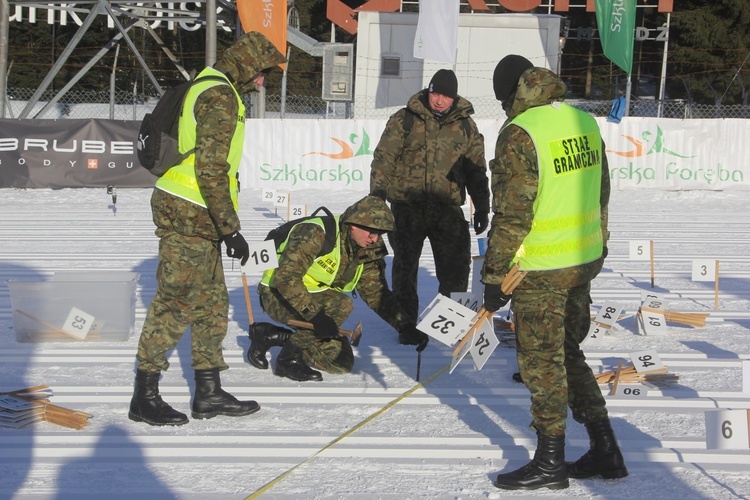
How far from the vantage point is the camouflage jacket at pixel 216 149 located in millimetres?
4594

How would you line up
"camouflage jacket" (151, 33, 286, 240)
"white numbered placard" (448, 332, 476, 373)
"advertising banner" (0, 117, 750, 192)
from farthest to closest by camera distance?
"advertising banner" (0, 117, 750, 192) → "camouflage jacket" (151, 33, 286, 240) → "white numbered placard" (448, 332, 476, 373)

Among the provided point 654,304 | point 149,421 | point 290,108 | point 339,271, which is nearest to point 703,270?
point 654,304

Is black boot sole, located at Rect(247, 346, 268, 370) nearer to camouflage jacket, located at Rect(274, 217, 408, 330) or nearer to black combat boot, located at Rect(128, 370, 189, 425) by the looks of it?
camouflage jacket, located at Rect(274, 217, 408, 330)

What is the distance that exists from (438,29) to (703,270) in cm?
1230

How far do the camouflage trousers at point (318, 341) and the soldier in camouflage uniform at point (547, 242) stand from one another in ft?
6.47

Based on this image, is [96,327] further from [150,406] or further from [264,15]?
[264,15]

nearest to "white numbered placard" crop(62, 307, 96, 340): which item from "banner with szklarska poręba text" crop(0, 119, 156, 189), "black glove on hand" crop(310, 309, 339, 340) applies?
"black glove on hand" crop(310, 309, 339, 340)

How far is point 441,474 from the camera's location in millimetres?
4305

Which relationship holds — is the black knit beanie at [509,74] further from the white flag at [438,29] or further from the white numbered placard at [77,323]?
the white flag at [438,29]

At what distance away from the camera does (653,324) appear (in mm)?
7016

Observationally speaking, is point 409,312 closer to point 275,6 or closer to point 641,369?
point 641,369

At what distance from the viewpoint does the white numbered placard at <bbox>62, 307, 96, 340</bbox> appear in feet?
21.6

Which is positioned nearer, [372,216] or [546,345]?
[546,345]

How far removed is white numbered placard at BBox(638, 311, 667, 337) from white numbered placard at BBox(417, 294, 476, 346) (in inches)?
106
